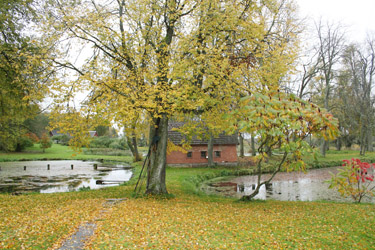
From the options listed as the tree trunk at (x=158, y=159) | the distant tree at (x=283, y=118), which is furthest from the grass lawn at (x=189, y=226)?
the distant tree at (x=283, y=118)

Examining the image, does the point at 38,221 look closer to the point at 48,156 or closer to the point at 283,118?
the point at 283,118

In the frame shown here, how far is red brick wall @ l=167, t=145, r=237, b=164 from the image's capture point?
30.7m

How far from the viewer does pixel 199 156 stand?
31.4 metres

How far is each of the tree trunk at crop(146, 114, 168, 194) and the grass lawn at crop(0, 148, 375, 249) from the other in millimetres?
2190

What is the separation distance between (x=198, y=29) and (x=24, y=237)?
9.72m

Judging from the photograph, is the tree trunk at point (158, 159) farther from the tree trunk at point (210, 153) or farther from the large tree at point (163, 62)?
the tree trunk at point (210, 153)

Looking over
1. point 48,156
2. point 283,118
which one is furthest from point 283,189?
point 48,156

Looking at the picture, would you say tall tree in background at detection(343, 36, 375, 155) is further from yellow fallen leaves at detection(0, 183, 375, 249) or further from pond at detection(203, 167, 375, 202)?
yellow fallen leaves at detection(0, 183, 375, 249)

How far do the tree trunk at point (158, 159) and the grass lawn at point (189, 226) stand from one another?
219 centimetres

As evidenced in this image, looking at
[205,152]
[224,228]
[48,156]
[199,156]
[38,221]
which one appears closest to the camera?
[224,228]

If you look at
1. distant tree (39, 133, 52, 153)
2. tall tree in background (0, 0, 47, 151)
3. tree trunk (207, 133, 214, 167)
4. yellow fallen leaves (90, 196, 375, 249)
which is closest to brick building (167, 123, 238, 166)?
tree trunk (207, 133, 214, 167)

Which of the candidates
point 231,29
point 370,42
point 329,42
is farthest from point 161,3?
point 370,42

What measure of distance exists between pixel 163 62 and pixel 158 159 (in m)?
4.52

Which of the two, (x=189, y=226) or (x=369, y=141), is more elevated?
(x=369, y=141)
